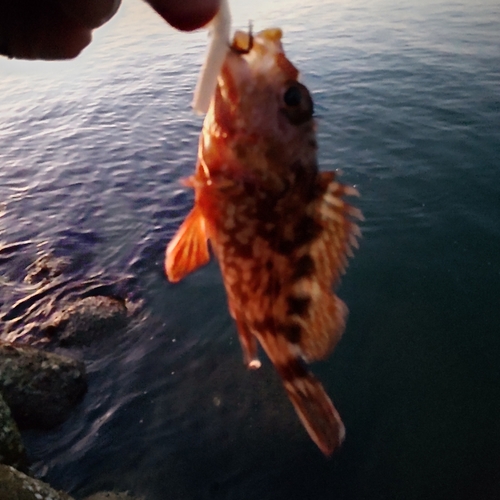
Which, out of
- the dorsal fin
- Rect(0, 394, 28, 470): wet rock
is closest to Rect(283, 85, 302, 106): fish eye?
the dorsal fin

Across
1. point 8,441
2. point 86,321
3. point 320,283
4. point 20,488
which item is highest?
point 320,283

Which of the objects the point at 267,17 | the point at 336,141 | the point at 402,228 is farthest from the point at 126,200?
the point at 267,17

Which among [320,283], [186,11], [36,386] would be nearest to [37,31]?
[186,11]

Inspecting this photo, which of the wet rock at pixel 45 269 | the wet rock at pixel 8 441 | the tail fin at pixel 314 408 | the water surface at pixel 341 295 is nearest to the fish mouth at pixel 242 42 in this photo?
the water surface at pixel 341 295

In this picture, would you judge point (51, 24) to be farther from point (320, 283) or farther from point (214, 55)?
point (320, 283)

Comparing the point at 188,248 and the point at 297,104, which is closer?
the point at 297,104

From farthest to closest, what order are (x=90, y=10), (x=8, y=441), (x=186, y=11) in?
(x=8, y=441) < (x=90, y=10) < (x=186, y=11)
